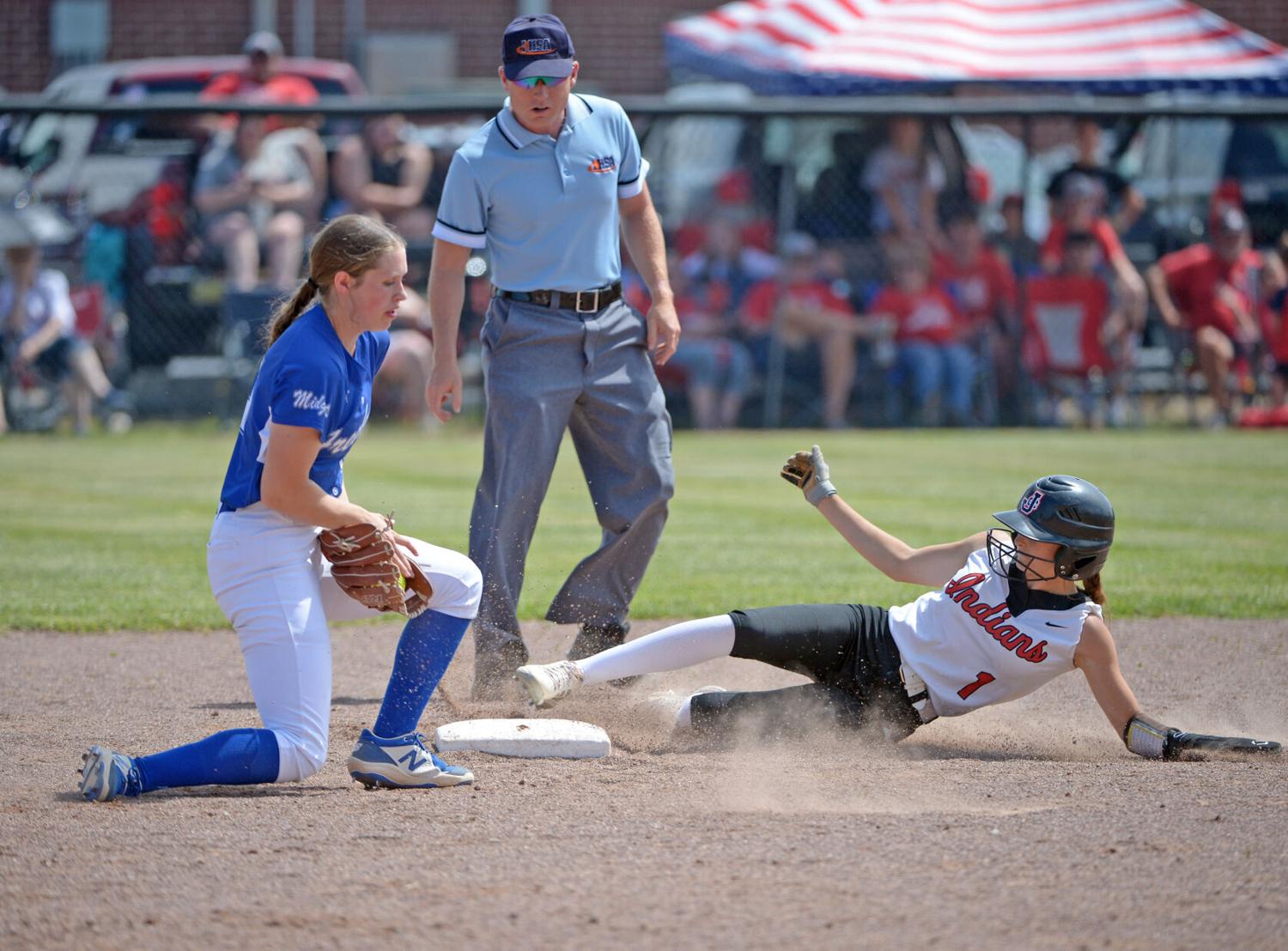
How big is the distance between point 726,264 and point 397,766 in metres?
9.96

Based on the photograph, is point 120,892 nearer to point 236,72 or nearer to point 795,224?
point 795,224

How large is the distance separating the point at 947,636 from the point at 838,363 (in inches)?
366

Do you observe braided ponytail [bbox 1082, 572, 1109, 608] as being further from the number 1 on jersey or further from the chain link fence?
the chain link fence

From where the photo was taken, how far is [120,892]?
3428mm

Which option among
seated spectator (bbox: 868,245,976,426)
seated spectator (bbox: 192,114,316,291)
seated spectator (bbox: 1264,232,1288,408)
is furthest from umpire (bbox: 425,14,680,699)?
seated spectator (bbox: 1264,232,1288,408)

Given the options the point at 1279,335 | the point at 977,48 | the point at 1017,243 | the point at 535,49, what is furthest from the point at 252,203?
the point at 1279,335

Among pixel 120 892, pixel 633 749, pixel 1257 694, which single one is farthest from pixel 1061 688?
pixel 120 892

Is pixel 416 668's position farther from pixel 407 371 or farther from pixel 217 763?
pixel 407 371

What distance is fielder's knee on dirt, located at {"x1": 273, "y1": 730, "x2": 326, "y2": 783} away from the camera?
4.18 meters

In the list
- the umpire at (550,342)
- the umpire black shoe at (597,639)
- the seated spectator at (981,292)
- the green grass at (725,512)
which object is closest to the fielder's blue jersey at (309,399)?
the umpire at (550,342)

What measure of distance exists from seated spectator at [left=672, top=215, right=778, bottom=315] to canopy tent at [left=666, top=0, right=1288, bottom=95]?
127 inches

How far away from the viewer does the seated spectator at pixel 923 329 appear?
14.0 m

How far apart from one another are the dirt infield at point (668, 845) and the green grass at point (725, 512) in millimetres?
2111

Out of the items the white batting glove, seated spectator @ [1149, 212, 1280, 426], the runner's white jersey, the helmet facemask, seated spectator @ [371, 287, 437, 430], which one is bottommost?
seated spectator @ [371, 287, 437, 430]
